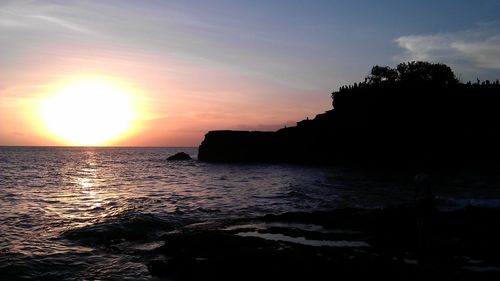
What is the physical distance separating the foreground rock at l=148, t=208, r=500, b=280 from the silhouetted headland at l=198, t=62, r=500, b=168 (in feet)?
190

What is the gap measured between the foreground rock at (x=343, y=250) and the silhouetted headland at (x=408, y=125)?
58.0 m

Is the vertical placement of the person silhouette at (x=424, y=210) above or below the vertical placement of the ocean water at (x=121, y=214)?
above

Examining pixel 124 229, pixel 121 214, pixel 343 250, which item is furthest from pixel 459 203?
pixel 121 214

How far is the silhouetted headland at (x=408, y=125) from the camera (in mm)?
77625

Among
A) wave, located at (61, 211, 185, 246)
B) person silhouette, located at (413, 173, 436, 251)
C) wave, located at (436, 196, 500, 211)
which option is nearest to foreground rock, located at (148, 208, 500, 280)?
person silhouette, located at (413, 173, 436, 251)

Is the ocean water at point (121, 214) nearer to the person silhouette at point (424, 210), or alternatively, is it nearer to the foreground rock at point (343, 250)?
the foreground rock at point (343, 250)

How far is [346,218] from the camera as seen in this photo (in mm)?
18938

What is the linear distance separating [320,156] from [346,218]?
74720 mm

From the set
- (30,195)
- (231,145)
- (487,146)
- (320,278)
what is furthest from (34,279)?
(231,145)

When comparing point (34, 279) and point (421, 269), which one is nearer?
point (421, 269)

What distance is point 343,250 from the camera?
1367 centimetres

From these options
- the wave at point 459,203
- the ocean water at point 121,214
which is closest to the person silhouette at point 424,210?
the ocean water at point 121,214

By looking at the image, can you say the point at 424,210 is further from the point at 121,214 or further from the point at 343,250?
the point at 121,214

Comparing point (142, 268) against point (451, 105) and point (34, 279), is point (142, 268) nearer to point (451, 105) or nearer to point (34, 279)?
point (34, 279)
